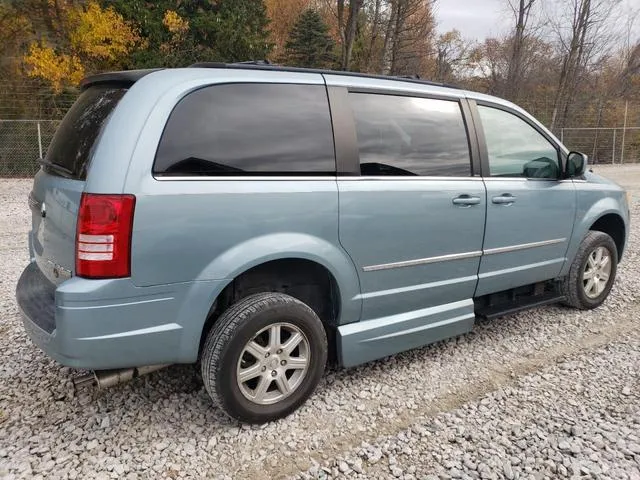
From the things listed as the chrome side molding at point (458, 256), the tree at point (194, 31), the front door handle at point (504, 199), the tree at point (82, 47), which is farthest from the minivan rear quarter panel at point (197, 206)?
the tree at point (82, 47)

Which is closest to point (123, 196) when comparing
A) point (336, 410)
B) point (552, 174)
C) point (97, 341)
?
point (97, 341)

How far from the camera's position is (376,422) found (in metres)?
2.76

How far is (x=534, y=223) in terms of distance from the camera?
12.4ft

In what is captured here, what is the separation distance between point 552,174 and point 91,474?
12.4ft

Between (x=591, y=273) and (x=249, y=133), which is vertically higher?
(x=249, y=133)

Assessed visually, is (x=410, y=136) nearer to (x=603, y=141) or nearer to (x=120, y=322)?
(x=120, y=322)

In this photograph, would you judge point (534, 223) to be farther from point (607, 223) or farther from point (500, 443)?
point (500, 443)

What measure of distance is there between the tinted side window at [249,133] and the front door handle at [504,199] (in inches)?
53.7

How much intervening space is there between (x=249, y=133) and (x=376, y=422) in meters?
1.75

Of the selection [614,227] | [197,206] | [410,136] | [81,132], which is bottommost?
[614,227]

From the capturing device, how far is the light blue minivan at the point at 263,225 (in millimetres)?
2275

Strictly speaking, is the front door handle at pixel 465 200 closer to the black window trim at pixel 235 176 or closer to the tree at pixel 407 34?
Result: the black window trim at pixel 235 176

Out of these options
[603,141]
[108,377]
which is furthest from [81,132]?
[603,141]

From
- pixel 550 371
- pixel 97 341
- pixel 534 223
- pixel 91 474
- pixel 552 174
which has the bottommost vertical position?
pixel 91 474
